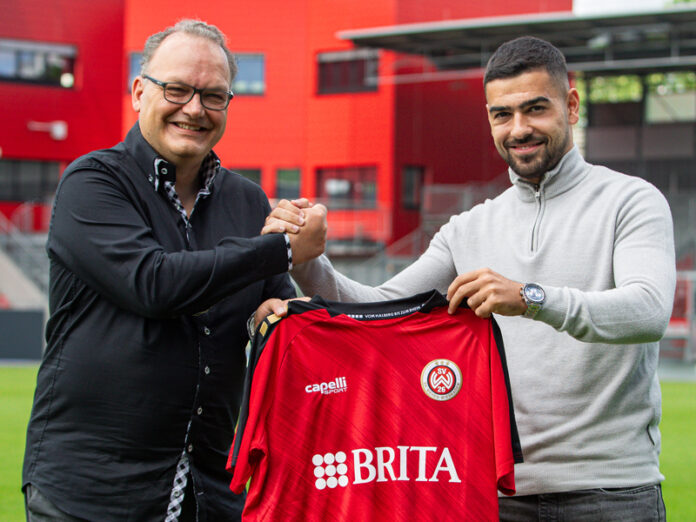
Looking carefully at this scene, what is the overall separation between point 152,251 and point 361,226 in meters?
26.3

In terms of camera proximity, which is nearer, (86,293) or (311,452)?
(86,293)

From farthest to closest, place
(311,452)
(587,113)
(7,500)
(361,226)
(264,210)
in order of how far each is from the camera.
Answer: (587,113) < (361,226) < (7,500) < (264,210) < (311,452)

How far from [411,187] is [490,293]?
28.5 m

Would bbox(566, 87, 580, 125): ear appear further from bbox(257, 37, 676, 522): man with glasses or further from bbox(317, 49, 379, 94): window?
bbox(317, 49, 379, 94): window

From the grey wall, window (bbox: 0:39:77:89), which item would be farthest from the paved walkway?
window (bbox: 0:39:77:89)

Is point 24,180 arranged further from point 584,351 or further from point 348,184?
point 584,351

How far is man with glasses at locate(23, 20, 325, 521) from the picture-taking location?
9.23 ft

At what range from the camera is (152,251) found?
279 centimetres

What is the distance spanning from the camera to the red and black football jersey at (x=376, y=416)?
121 inches

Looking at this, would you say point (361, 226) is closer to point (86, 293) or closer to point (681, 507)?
point (681, 507)

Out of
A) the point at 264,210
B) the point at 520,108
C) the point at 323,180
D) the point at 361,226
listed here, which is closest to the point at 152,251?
the point at 264,210

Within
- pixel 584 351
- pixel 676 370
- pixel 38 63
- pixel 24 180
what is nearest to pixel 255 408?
pixel 584 351

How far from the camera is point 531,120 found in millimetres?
3270

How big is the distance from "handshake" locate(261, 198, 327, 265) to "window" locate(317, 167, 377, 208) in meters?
27.0
